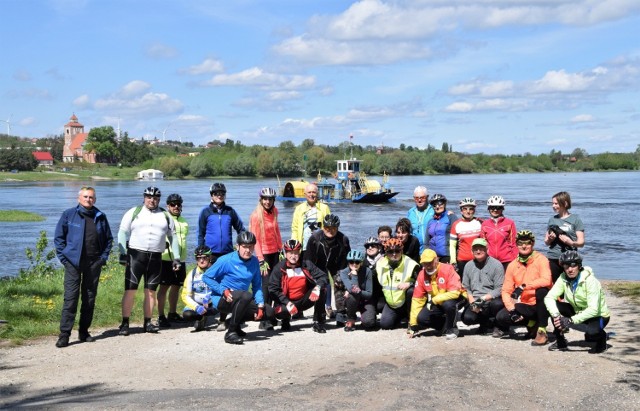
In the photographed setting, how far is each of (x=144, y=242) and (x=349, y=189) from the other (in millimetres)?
63245

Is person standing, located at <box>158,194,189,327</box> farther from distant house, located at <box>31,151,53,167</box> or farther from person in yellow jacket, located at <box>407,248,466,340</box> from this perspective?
distant house, located at <box>31,151,53,167</box>

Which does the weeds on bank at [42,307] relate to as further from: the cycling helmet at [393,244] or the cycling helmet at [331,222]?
the cycling helmet at [393,244]

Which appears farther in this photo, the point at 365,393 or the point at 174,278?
the point at 174,278

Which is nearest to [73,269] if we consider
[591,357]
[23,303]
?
[23,303]

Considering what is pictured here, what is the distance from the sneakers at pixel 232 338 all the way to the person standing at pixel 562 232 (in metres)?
3.92

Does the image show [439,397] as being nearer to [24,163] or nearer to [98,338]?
[98,338]

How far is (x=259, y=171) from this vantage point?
500 feet

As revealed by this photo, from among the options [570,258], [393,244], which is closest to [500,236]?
[393,244]

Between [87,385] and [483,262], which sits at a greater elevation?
[483,262]

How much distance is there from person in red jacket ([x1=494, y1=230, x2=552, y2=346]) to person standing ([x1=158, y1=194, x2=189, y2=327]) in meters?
4.27

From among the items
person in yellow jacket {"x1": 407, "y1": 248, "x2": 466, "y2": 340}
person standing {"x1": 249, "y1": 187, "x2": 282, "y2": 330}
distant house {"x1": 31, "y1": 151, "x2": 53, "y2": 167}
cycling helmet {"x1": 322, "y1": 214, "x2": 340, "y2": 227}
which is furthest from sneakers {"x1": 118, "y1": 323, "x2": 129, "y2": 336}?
distant house {"x1": 31, "y1": 151, "x2": 53, "y2": 167}

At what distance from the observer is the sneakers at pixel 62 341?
903 centimetres

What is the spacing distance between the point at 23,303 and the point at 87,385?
475cm

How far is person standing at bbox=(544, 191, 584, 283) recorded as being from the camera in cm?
930
